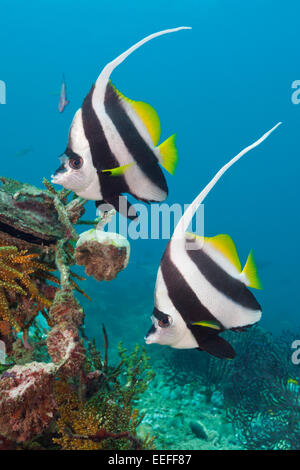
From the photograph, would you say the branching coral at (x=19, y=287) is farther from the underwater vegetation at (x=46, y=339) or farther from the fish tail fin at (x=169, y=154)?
the fish tail fin at (x=169, y=154)

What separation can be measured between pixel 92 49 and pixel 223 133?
4384 centimetres

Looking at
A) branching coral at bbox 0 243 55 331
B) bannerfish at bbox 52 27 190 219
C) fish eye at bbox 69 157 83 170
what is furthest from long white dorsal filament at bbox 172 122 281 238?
branching coral at bbox 0 243 55 331

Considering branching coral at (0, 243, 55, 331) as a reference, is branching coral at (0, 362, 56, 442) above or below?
below

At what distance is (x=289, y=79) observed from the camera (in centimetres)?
8631

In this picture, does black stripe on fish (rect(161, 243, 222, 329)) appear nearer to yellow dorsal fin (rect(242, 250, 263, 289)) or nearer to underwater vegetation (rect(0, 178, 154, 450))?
yellow dorsal fin (rect(242, 250, 263, 289))

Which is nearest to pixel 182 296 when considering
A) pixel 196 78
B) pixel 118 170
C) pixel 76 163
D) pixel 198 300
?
pixel 198 300

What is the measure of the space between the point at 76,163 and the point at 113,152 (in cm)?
15

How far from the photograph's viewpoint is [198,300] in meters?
1.26

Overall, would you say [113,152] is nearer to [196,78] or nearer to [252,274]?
[252,274]

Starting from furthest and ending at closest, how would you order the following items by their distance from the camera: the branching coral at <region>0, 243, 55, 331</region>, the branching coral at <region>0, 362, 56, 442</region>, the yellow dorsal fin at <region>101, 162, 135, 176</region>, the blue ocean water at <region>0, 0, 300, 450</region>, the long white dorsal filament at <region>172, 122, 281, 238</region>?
1. the blue ocean water at <region>0, 0, 300, 450</region>
2. the branching coral at <region>0, 243, 55, 331</region>
3. the branching coral at <region>0, 362, 56, 442</region>
4. the yellow dorsal fin at <region>101, 162, 135, 176</region>
5. the long white dorsal filament at <region>172, 122, 281, 238</region>

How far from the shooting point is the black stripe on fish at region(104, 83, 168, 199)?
129 centimetres
